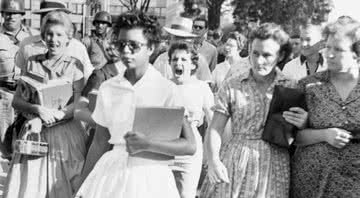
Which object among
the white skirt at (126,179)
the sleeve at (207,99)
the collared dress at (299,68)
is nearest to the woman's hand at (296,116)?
the white skirt at (126,179)

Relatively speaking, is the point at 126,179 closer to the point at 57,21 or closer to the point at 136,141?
the point at 136,141

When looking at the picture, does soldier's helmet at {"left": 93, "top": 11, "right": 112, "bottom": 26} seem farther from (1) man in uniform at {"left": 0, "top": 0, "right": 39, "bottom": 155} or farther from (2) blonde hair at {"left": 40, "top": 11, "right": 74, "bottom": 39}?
(2) blonde hair at {"left": 40, "top": 11, "right": 74, "bottom": 39}

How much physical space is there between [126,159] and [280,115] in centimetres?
103

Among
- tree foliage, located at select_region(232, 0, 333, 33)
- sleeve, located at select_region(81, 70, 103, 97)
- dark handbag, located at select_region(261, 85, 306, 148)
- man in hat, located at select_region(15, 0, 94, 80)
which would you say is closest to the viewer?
dark handbag, located at select_region(261, 85, 306, 148)

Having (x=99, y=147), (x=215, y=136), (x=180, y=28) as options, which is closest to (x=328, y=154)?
(x=215, y=136)

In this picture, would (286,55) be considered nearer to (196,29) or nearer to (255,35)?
(255,35)

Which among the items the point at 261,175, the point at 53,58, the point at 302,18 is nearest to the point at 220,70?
the point at 53,58

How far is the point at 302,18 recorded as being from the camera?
4266cm

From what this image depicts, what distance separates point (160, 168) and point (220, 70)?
577 cm

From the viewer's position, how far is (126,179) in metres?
3.75

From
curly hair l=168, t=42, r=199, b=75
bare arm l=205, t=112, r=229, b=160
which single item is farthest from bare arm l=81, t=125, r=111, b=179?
curly hair l=168, t=42, r=199, b=75

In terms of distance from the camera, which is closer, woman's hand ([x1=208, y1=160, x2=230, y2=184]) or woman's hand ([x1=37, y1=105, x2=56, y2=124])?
woman's hand ([x1=208, y1=160, x2=230, y2=184])

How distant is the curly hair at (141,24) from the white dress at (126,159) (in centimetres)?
19

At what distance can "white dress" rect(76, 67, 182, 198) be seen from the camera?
375 centimetres
